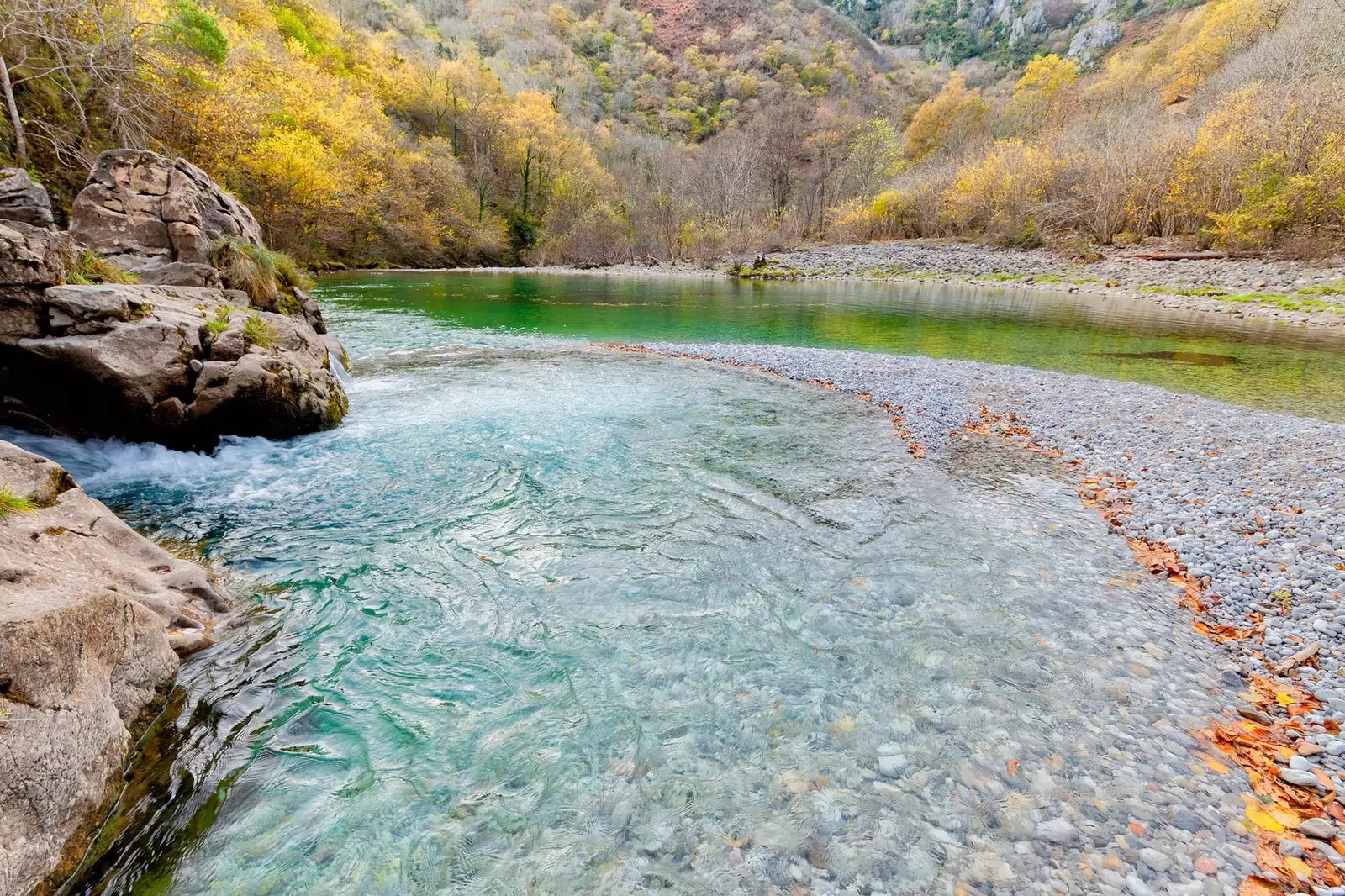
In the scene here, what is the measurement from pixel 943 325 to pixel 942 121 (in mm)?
57544

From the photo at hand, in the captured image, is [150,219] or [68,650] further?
[150,219]

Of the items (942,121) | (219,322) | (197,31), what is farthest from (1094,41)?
(219,322)

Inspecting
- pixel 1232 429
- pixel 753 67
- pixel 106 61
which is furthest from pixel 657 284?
pixel 753 67

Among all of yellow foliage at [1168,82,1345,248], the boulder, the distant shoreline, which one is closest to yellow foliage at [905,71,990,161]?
the distant shoreline

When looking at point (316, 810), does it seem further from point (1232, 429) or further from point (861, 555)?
point (1232, 429)

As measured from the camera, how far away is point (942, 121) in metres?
63.3

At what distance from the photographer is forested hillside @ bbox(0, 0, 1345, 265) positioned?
2006 cm

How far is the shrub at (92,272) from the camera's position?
6965mm

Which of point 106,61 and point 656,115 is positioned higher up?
point 656,115

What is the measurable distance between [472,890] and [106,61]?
23195mm

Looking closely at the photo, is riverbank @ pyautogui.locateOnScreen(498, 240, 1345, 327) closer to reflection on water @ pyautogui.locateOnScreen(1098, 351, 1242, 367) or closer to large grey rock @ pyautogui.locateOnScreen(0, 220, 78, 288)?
reflection on water @ pyautogui.locateOnScreen(1098, 351, 1242, 367)

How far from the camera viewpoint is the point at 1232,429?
8.14 m

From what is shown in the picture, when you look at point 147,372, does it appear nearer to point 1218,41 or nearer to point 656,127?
point 1218,41

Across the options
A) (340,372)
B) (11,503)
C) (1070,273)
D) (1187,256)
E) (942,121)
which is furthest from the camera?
(942,121)
